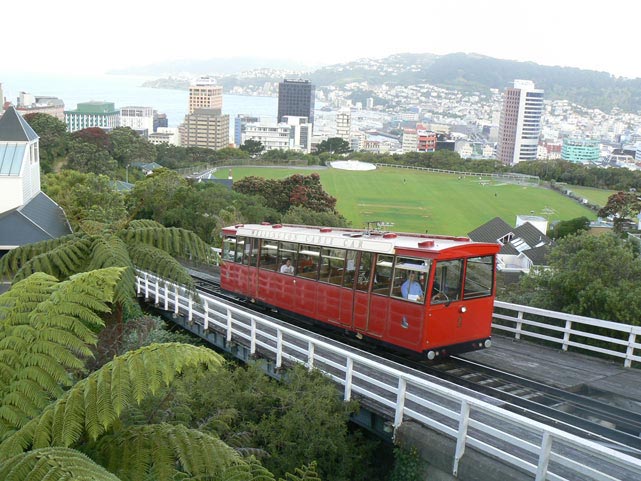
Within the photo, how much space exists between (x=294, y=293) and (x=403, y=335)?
3.93m

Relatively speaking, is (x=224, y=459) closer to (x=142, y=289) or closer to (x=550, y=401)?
(x=550, y=401)

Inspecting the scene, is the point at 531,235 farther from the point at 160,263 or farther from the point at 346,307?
the point at 160,263

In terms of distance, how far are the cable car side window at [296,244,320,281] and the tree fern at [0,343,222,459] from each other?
8912 millimetres

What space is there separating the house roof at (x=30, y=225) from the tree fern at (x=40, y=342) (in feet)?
81.3

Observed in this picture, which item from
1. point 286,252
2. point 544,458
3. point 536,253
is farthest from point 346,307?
point 536,253

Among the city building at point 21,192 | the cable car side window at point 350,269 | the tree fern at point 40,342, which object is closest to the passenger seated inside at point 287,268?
the cable car side window at point 350,269

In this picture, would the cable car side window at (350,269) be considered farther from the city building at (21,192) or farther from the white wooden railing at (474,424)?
the city building at (21,192)

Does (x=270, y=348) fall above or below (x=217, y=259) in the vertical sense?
below

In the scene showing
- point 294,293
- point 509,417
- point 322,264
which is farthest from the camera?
point 294,293

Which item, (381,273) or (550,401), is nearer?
(550,401)

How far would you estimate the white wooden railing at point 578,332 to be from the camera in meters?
12.8

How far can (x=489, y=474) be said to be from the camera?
833cm

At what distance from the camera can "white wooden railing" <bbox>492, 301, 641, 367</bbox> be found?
12836 mm

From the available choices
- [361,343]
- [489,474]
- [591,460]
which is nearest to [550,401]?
[591,460]
